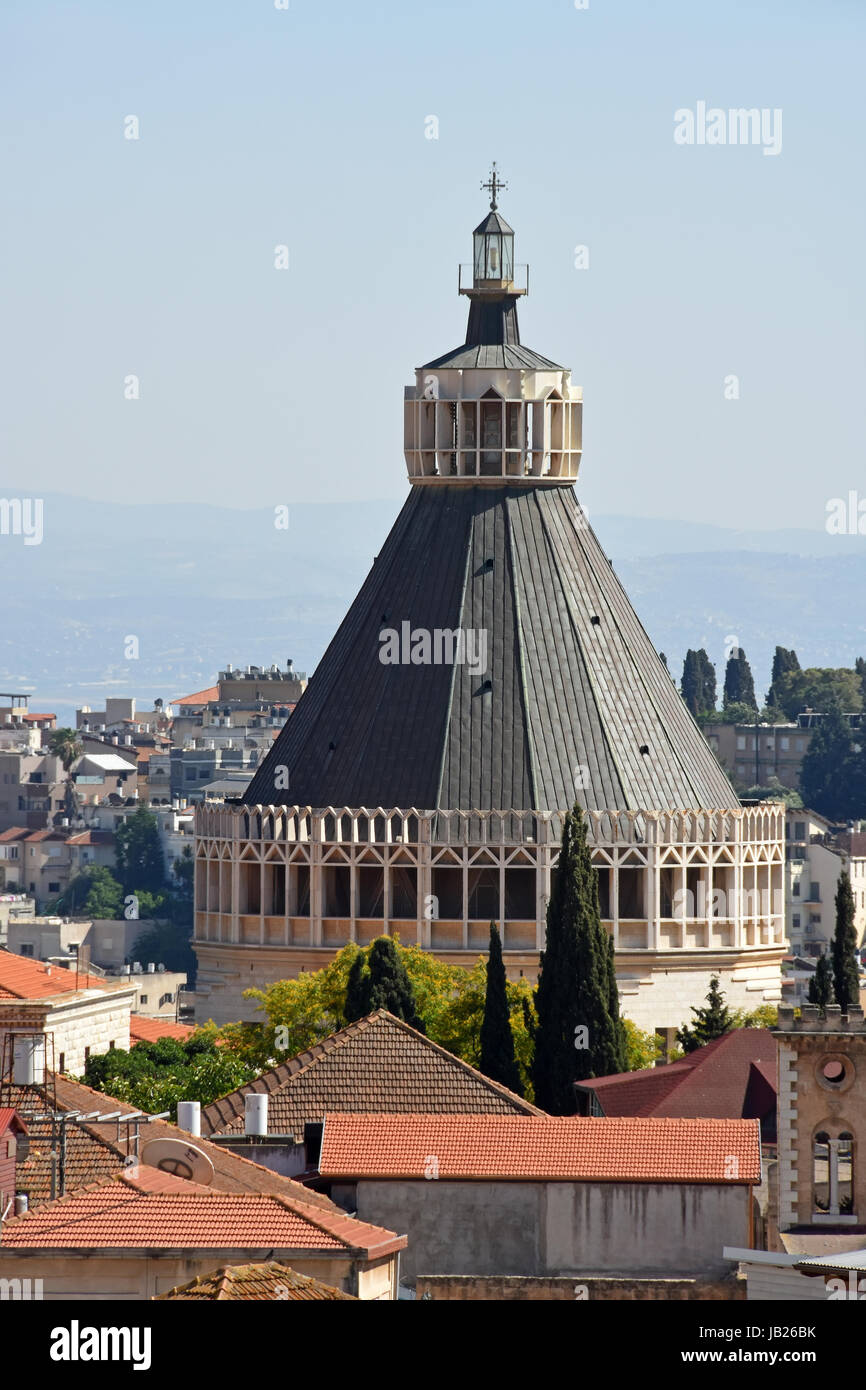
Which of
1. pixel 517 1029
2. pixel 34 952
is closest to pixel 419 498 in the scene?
pixel 517 1029

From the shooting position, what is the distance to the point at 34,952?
172 metres

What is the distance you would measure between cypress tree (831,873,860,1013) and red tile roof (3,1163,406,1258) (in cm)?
2372

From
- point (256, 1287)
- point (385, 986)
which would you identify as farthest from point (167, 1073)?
point (256, 1287)

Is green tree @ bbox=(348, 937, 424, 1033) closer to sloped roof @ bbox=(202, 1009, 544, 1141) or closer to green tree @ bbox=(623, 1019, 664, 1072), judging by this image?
green tree @ bbox=(623, 1019, 664, 1072)

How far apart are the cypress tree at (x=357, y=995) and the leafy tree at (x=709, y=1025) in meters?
7.98

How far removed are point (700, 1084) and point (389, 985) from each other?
9855 mm

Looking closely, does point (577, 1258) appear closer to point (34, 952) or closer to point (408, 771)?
point (408, 771)

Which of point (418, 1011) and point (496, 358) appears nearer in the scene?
point (418, 1011)

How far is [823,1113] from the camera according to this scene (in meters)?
45.1

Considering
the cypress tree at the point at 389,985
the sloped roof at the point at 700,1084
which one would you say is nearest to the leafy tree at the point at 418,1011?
the cypress tree at the point at 389,985

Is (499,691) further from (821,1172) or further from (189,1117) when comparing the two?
(189,1117)

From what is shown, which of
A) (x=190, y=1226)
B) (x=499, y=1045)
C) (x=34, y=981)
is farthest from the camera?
(x=34, y=981)

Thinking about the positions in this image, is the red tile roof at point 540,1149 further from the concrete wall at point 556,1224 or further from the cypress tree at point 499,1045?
the cypress tree at point 499,1045
